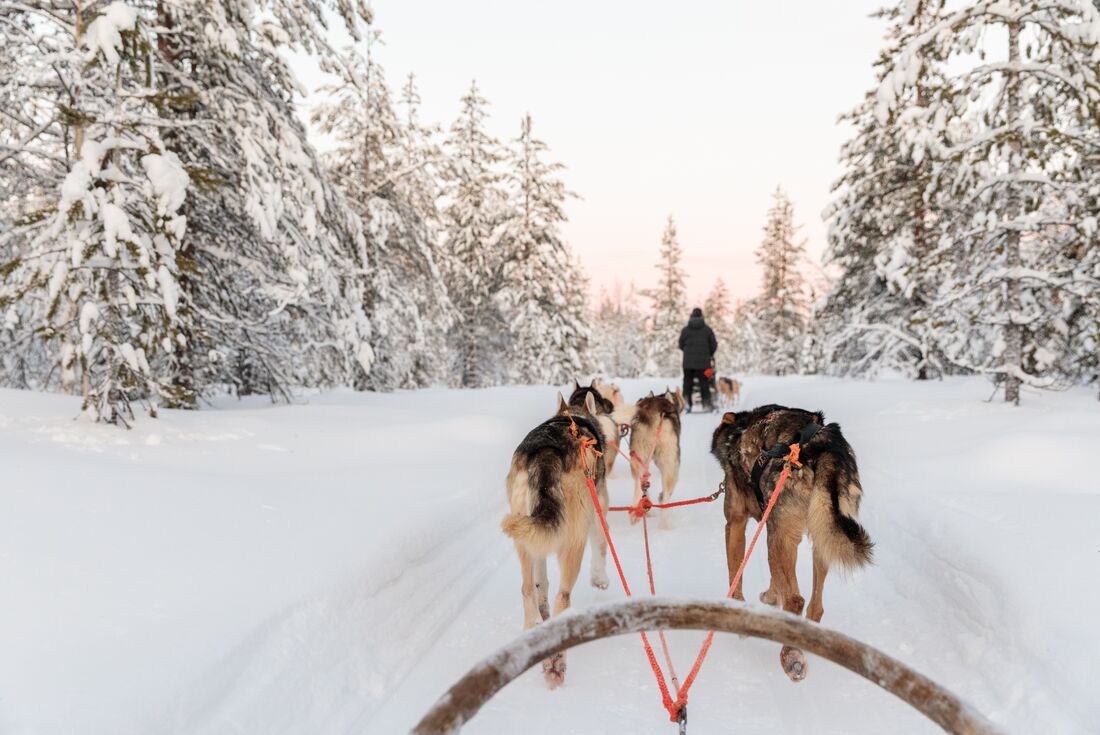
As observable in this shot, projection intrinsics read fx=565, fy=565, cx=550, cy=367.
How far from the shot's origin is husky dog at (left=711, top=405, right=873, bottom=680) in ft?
9.85

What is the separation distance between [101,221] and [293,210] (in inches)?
119

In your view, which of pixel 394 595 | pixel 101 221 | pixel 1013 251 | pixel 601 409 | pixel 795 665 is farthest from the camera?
pixel 1013 251

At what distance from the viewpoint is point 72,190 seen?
17.8 ft

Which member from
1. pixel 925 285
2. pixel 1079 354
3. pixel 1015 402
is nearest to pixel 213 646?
pixel 1015 402

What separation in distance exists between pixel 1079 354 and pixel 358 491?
13198 millimetres

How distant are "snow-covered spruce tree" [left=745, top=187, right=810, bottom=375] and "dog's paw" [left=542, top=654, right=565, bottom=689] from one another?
41.0 meters

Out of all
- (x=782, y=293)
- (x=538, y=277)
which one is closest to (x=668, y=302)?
(x=782, y=293)

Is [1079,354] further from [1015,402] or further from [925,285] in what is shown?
[925,285]

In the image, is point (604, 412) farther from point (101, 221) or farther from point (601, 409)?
point (101, 221)

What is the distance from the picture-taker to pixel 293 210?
8.49 meters

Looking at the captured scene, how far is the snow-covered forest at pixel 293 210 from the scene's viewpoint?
5.84 m

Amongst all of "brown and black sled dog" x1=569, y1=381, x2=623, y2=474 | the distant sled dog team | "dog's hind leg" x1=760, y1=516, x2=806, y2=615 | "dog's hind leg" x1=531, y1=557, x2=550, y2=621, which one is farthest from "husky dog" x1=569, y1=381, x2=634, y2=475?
"dog's hind leg" x1=760, y1=516, x2=806, y2=615

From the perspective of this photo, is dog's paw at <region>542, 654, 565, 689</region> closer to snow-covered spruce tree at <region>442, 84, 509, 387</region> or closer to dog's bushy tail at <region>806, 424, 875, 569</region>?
dog's bushy tail at <region>806, 424, 875, 569</region>

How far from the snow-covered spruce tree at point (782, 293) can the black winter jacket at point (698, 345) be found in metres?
28.6
